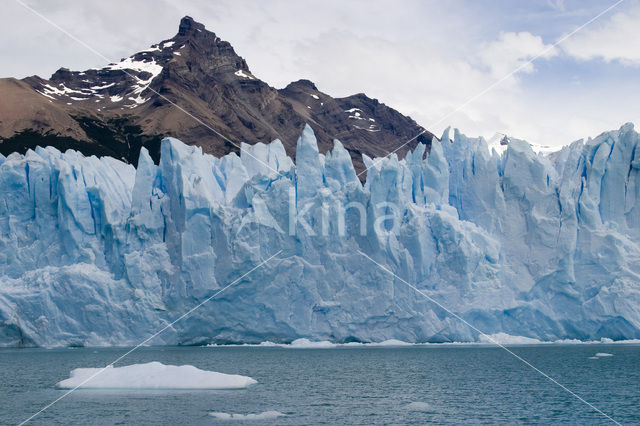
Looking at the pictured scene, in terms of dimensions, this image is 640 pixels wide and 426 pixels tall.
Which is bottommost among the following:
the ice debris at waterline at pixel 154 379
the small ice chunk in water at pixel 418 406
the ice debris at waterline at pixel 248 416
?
the ice debris at waterline at pixel 248 416

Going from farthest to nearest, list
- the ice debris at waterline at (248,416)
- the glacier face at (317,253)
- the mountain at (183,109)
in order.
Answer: the mountain at (183,109), the glacier face at (317,253), the ice debris at waterline at (248,416)

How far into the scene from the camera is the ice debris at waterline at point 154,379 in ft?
74.3

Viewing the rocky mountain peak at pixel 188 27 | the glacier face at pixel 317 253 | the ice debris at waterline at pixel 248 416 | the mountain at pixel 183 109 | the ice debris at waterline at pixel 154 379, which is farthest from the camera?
the rocky mountain peak at pixel 188 27

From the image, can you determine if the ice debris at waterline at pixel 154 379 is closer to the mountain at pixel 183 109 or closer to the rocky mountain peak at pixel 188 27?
the mountain at pixel 183 109

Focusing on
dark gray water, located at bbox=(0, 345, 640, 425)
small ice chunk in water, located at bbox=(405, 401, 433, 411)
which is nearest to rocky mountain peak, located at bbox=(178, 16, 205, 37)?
dark gray water, located at bbox=(0, 345, 640, 425)

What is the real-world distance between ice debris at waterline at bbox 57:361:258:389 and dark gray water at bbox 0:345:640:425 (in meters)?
0.36

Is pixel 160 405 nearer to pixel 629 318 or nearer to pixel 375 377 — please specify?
pixel 375 377

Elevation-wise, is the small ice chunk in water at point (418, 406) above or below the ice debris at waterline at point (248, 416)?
above

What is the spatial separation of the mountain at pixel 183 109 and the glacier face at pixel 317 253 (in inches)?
1711

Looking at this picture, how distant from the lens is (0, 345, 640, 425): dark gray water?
18516 mm

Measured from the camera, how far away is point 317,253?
35.7 m

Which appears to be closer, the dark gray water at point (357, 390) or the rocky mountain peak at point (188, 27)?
the dark gray water at point (357, 390)

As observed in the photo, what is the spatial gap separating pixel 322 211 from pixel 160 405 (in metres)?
16.9

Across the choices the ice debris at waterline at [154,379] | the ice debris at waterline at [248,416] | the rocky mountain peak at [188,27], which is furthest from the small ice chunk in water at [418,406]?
the rocky mountain peak at [188,27]
